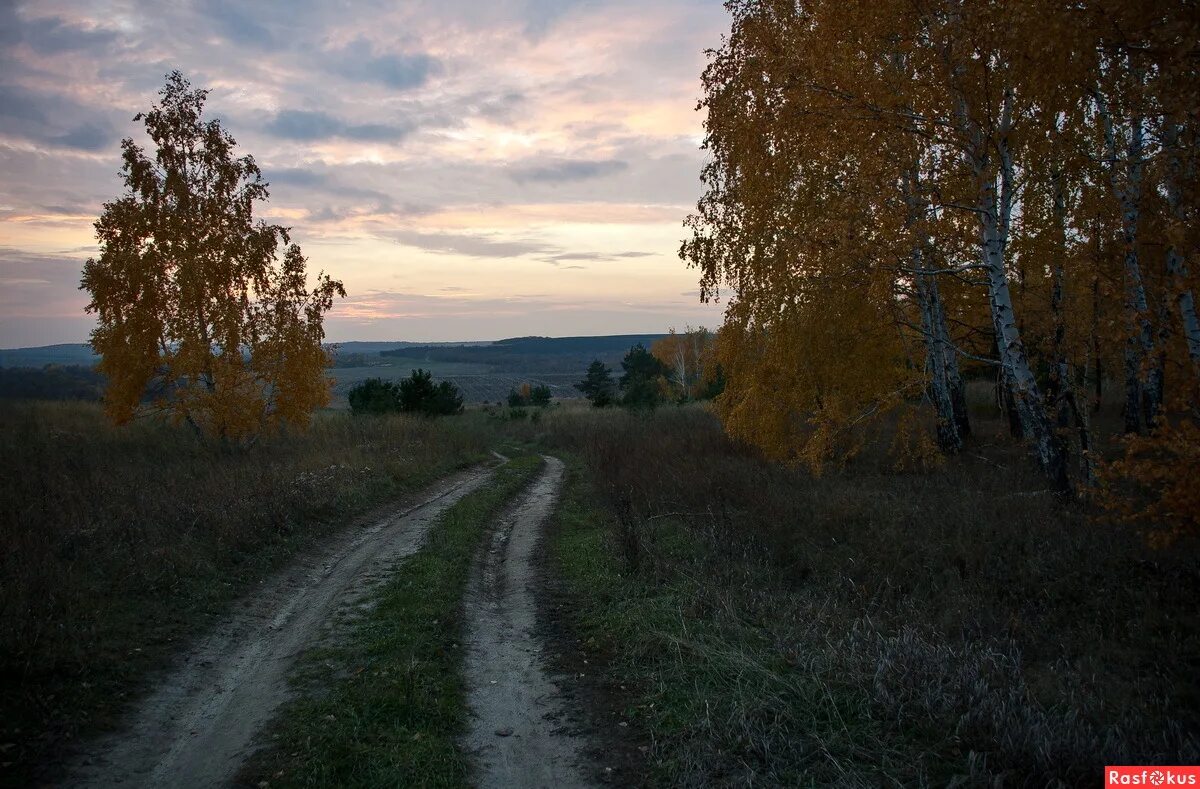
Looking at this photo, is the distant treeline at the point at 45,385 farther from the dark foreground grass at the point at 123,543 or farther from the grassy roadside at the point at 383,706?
the grassy roadside at the point at 383,706

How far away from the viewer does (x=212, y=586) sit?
27.2 ft

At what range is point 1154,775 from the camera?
387 cm

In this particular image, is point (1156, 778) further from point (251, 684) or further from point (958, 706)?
point (251, 684)

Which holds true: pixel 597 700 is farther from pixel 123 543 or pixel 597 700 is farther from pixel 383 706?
pixel 123 543

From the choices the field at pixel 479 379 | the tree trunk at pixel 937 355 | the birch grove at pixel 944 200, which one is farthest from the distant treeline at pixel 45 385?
the field at pixel 479 379

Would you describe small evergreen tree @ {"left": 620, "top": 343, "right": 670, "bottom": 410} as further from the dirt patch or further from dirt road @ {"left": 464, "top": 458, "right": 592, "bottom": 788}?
the dirt patch

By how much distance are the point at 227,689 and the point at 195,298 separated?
14.7m

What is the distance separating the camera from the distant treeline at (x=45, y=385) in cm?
2975

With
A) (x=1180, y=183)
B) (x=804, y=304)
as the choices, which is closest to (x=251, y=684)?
(x=1180, y=183)

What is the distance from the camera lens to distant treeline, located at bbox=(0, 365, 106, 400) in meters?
29.8

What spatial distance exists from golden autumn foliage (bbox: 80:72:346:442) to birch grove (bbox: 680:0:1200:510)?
12.3 m

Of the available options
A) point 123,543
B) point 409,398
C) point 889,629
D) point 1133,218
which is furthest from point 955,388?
point 409,398

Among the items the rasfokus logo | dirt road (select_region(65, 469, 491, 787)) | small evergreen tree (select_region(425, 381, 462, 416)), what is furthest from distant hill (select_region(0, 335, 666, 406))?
the rasfokus logo

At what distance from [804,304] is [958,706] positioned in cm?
1031
